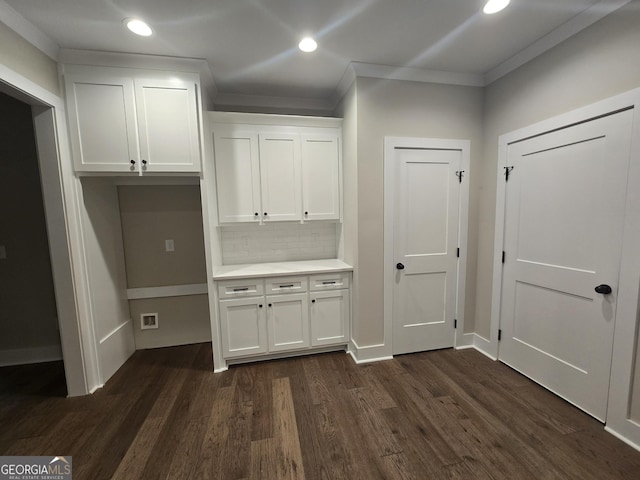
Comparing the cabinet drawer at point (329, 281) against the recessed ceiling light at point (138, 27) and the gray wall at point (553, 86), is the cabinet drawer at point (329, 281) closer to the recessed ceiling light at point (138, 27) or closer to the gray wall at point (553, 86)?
the gray wall at point (553, 86)

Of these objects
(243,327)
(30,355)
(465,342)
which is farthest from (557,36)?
(30,355)

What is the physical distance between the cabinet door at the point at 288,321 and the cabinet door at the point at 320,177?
837mm

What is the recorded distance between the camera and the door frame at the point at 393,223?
7.59 feet

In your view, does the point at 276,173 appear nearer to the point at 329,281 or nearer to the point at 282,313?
the point at 329,281

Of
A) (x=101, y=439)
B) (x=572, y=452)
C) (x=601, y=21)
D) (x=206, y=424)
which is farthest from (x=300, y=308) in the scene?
(x=601, y=21)

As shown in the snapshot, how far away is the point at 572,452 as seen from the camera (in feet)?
4.87

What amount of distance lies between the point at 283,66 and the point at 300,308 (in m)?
2.15

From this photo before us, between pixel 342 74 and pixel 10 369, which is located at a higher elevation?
pixel 342 74

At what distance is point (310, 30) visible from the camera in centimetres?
175

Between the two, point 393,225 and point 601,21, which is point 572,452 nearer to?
point 393,225

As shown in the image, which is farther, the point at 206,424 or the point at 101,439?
the point at 206,424

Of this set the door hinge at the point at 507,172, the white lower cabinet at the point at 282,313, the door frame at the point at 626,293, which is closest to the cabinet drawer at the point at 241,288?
the white lower cabinet at the point at 282,313

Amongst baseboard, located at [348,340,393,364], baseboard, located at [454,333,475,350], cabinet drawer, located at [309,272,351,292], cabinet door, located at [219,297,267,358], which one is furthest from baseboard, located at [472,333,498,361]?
cabinet door, located at [219,297,267,358]

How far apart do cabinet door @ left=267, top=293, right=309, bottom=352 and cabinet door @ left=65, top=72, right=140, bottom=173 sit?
1.65 metres
